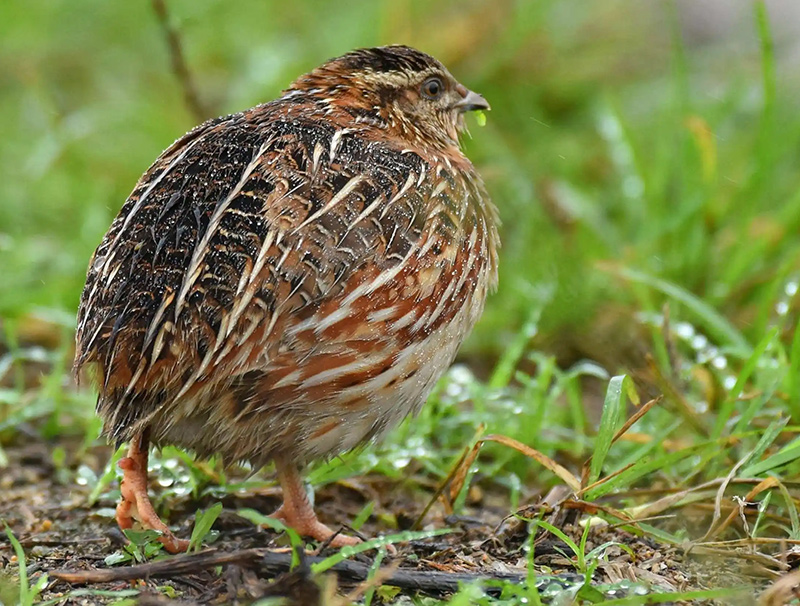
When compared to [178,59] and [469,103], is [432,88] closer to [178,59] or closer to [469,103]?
[469,103]

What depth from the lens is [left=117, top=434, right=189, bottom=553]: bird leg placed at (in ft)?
12.6

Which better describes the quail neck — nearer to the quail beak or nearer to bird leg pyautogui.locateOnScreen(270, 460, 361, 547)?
the quail beak

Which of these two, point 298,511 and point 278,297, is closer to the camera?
point 278,297

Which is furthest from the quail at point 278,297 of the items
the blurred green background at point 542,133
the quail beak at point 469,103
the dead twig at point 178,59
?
the dead twig at point 178,59

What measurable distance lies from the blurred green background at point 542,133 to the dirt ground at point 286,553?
1.32 meters

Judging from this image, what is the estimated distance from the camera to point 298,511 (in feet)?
12.9

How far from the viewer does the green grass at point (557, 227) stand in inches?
167

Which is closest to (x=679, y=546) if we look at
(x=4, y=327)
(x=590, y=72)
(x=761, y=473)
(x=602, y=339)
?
(x=761, y=473)

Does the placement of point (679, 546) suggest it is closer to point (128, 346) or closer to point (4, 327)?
point (128, 346)

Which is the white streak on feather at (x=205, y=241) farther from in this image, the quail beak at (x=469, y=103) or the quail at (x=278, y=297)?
the quail beak at (x=469, y=103)

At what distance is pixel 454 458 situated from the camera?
459 cm

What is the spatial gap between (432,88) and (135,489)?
6.40 feet

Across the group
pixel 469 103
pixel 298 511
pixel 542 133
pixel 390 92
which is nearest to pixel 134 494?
pixel 298 511

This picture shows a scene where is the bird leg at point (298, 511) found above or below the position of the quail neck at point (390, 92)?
below
